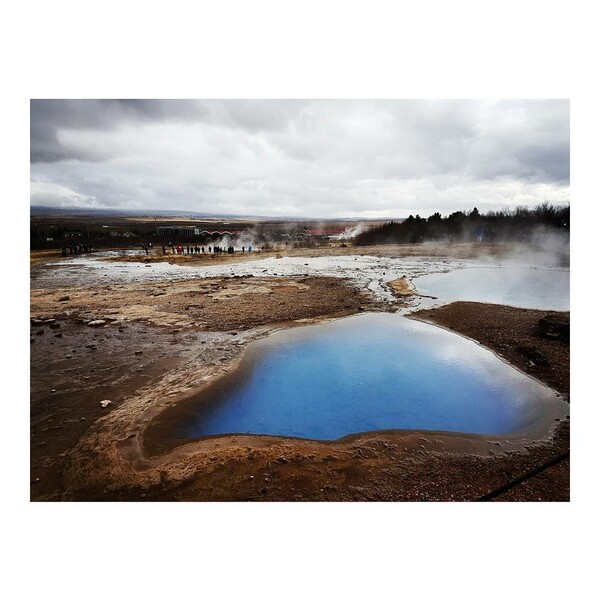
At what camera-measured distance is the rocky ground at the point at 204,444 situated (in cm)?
269

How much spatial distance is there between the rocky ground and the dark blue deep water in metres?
0.26

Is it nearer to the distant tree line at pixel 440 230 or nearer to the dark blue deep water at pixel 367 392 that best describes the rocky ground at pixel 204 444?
the dark blue deep water at pixel 367 392

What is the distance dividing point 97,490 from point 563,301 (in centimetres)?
1024

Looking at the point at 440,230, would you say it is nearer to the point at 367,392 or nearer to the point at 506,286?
the point at 506,286

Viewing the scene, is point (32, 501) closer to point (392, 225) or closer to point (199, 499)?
point (199, 499)

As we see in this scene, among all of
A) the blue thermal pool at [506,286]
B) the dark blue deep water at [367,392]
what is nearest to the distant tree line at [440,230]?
the blue thermal pool at [506,286]

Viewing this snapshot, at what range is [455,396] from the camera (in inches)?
166

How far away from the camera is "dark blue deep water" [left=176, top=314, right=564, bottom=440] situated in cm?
364

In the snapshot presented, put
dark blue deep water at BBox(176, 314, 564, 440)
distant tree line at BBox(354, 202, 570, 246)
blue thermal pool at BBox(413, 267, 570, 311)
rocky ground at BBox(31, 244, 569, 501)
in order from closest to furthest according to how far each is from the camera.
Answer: rocky ground at BBox(31, 244, 569, 501) < dark blue deep water at BBox(176, 314, 564, 440) < blue thermal pool at BBox(413, 267, 570, 311) < distant tree line at BBox(354, 202, 570, 246)

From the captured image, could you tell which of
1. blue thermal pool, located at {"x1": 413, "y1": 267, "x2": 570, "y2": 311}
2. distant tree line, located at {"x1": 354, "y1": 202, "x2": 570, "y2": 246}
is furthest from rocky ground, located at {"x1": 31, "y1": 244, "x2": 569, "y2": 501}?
distant tree line, located at {"x1": 354, "y1": 202, "x2": 570, "y2": 246}

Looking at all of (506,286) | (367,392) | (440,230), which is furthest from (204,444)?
(440,230)

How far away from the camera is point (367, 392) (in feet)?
14.3

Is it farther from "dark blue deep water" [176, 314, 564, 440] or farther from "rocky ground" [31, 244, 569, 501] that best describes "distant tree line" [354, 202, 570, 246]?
"rocky ground" [31, 244, 569, 501]
